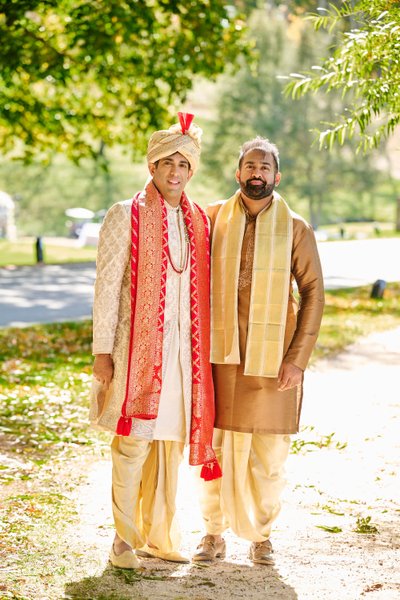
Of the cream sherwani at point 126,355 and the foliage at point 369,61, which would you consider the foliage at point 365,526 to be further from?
Answer: the foliage at point 369,61

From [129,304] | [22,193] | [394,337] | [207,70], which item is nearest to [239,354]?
[129,304]

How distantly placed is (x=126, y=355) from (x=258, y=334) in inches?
27.4

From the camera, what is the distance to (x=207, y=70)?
1783cm

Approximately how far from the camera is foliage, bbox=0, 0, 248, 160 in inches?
636

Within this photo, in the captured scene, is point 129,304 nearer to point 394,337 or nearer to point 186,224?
Result: point 186,224

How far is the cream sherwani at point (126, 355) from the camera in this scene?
534 cm

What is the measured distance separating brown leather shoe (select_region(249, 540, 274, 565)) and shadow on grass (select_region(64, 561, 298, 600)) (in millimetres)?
48

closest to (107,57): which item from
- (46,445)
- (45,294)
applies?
(45,294)

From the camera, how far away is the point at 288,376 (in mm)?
5512

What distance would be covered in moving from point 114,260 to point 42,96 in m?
18.0

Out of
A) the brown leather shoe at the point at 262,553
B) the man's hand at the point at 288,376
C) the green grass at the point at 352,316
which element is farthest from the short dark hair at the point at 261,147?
the green grass at the point at 352,316

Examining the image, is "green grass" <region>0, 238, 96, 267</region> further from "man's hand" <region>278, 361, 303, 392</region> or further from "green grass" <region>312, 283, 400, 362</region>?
"man's hand" <region>278, 361, 303, 392</region>

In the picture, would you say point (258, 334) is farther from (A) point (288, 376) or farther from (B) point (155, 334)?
(B) point (155, 334)

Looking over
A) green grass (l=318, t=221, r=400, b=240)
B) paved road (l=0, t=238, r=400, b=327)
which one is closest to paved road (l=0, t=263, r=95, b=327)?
paved road (l=0, t=238, r=400, b=327)
